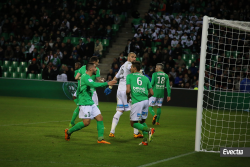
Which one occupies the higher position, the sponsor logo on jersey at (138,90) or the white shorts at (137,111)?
the sponsor logo on jersey at (138,90)

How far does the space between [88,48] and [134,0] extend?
565 centimetres

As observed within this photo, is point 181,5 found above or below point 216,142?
above

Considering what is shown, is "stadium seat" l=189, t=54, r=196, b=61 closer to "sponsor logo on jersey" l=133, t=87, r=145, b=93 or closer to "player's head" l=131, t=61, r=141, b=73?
"player's head" l=131, t=61, r=141, b=73

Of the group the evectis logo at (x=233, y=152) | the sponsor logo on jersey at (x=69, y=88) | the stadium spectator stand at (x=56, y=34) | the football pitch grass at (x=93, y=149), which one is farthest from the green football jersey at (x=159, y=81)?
the stadium spectator stand at (x=56, y=34)

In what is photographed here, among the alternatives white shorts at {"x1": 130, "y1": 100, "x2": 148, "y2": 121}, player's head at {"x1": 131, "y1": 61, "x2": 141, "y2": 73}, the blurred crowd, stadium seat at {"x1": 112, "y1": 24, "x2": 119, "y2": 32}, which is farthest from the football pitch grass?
stadium seat at {"x1": 112, "y1": 24, "x2": 119, "y2": 32}

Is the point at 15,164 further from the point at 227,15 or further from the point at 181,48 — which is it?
the point at 227,15

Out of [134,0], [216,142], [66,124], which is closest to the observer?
[216,142]

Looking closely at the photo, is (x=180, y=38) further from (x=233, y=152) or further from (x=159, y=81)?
(x=233, y=152)

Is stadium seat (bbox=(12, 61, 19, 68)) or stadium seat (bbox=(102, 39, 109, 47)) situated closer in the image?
stadium seat (bbox=(102, 39, 109, 47))

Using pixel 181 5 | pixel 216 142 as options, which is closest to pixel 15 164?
pixel 216 142

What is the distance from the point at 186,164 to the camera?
587 centimetres

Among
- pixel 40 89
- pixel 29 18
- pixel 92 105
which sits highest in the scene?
pixel 29 18

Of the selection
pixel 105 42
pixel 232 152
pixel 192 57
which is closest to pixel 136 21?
pixel 105 42

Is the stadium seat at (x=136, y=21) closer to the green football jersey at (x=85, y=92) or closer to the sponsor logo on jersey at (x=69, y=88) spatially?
the sponsor logo on jersey at (x=69, y=88)
